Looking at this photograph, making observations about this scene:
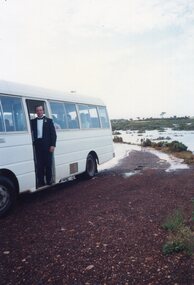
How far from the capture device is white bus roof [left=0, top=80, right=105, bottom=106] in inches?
299

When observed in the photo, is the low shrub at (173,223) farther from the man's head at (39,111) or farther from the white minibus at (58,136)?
the man's head at (39,111)

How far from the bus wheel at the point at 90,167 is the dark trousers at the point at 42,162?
10.2 ft

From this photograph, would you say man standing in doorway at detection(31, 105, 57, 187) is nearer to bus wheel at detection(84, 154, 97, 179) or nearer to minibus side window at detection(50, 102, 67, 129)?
minibus side window at detection(50, 102, 67, 129)

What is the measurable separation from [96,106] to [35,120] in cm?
458

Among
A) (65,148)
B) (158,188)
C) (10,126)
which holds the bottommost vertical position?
(158,188)

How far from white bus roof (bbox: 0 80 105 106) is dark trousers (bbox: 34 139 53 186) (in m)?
1.25

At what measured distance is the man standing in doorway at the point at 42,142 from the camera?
842 cm

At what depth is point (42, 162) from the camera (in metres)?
8.55

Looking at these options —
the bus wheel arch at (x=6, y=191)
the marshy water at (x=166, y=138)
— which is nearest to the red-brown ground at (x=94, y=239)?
the bus wheel arch at (x=6, y=191)

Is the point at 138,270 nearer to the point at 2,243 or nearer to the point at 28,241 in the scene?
the point at 28,241

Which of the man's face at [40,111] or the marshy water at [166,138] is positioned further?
the marshy water at [166,138]

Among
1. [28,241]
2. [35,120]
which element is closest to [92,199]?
[35,120]

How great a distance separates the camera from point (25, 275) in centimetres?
437

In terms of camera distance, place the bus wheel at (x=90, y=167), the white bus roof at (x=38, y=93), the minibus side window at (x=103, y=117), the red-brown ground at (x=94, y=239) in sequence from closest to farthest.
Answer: the red-brown ground at (x=94, y=239)
the white bus roof at (x=38, y=93)
the bus wheel at (x=90, y=167)
the minibus side window at (x=103, y=117)
